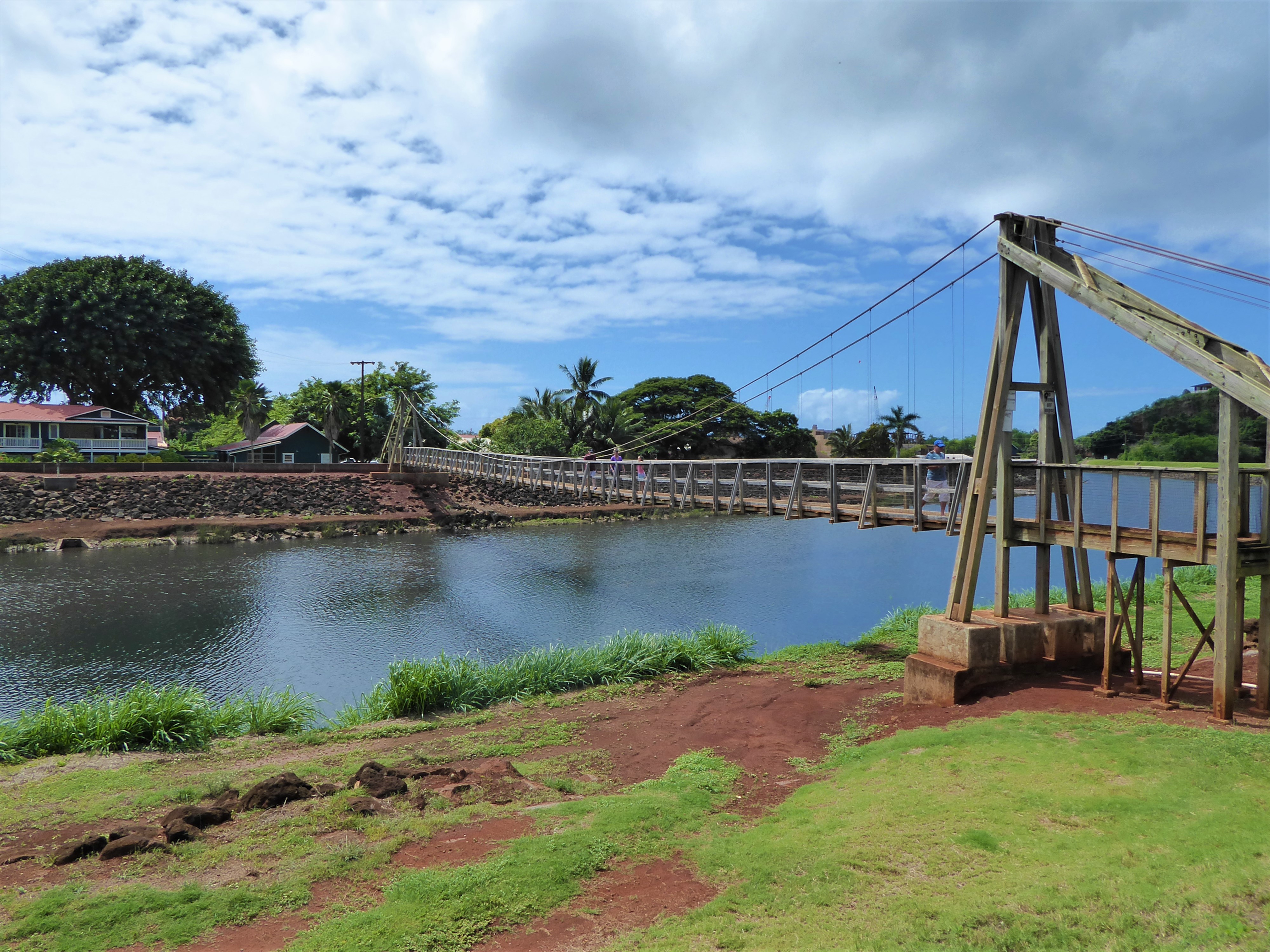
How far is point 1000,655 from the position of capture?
7492 millimetres

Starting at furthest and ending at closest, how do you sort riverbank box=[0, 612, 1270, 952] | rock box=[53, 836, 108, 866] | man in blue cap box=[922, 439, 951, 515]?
1. man in blue cap box=[922, 439, 951, 515]
2. rock box=[53, 836, 108, 866]
3. riverbank box=[0, 612, 1270, 952]

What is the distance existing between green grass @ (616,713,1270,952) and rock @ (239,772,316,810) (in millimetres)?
2905

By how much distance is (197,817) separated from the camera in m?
5.00

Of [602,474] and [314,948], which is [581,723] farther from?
[602,474]

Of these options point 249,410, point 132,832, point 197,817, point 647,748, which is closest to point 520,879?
point 197,817

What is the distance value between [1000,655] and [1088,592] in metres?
1.30

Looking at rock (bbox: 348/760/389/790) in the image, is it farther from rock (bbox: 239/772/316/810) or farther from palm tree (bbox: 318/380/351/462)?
palm tree (bbox: 318/380/351/462)

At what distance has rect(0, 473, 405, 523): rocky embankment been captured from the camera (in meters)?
27.7

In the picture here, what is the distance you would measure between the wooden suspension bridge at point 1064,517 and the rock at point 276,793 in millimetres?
5509

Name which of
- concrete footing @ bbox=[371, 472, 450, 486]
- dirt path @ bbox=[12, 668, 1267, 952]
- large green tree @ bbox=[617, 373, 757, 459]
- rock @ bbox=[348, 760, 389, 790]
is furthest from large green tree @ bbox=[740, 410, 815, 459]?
rock @ bbox=[348, 760, 389, 790]

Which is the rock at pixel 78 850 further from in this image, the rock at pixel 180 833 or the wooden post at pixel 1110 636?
the wooden post at pixel 1110 636

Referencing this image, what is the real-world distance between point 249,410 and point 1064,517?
51.0 m

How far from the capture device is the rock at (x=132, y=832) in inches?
185

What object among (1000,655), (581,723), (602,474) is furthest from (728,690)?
(602,474)
